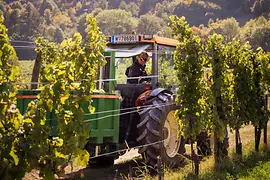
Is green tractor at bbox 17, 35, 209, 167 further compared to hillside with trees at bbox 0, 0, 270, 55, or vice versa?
hillside with trees at bbox 0, 0, 270, 55

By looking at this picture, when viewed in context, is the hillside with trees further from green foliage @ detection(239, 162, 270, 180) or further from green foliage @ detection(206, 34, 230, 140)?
green foliage @ detection(239, 162, 270, 180)

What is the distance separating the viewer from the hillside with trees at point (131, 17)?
8456cm

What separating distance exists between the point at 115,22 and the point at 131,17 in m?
11.6

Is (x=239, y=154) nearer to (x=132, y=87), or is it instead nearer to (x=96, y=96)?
(x=132, y=87)

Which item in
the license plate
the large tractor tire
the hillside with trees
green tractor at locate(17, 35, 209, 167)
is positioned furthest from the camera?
the hillside with trees

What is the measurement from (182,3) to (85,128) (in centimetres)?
11688

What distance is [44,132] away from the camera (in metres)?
3.99

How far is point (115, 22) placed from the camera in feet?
360

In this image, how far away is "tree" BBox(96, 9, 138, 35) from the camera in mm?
107312

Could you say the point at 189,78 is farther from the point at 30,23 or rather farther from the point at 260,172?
the point at 30,23

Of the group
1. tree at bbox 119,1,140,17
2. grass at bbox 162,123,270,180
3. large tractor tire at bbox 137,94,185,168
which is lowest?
grass at bbox 162,123,270,180

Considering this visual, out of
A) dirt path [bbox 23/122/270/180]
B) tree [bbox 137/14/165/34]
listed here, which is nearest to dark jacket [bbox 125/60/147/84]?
dirt path [bbox 23/122/270/180]

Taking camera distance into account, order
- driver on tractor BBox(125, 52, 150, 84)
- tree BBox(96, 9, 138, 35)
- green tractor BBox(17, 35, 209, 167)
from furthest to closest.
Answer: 1. tree BBox(96, 9, 138, 35)
2. driver on tractor BBox(125, 52, 150, 84)
3. green tractor BBox(17, 35, 209, 167)

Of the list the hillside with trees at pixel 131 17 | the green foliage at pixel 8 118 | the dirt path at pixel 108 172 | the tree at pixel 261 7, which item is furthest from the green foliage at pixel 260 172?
the tree at pixel 261 7
